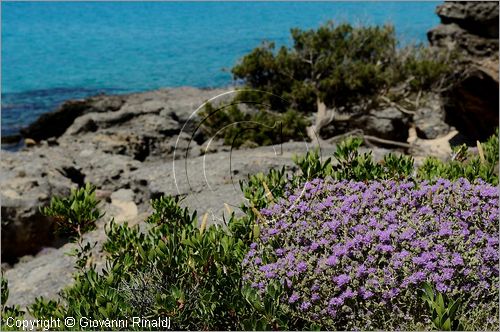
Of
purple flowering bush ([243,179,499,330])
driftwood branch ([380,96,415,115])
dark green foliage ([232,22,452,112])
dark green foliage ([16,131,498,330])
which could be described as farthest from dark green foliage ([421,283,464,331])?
driftwood branch ([380,96,415,115])

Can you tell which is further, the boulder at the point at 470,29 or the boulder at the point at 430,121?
the boulder at the point at 470,29

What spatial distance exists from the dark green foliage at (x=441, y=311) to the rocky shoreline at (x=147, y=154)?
2.05 m

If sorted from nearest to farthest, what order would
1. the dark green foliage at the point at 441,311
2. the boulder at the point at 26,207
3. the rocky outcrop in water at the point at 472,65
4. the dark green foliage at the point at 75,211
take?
the dark green foliage at the point at 441,311
the dark green foliage at the point at 75,211
the boulder at the point at 26,207
the rocky outcrop in water at the point at 472,65

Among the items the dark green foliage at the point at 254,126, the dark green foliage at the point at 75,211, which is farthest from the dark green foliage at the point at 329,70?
the dark green foliage at the point at 75,211

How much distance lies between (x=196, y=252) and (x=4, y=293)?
2.30m

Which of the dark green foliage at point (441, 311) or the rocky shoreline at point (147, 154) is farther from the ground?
the dark green foliage at point (441, 311)

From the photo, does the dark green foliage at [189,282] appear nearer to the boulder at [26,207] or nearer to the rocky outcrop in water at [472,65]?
the boulder at [26,207]

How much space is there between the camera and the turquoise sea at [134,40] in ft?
134

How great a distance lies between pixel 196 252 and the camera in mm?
4762

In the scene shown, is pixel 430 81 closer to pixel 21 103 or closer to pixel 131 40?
pixel 21 103

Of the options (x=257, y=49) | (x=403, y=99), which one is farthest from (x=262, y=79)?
(x=403, y=99)

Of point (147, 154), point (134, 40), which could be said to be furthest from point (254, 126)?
point (134, 40)

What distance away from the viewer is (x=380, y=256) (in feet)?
14.5

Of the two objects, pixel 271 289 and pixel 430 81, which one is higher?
pixel 271 289
